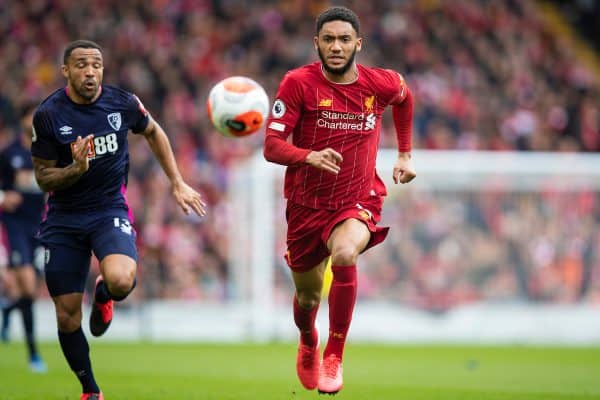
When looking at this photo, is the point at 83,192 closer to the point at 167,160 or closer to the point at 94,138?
the point at 94,138

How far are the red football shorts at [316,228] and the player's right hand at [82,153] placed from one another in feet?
5.48

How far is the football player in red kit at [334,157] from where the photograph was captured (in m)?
7.78

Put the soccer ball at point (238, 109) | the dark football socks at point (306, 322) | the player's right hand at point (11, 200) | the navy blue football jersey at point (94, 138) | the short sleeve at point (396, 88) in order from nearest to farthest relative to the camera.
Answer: the navy blue football jersey at point (94, 138) → the short sleeve at point (396, 88) → the dark football socks at point (306, 322) → the soccer ball at point (238, 109) → the player's right hand at point (11, 200)

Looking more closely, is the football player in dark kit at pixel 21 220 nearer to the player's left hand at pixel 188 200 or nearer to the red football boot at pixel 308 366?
the red football boot at pixel 308 366

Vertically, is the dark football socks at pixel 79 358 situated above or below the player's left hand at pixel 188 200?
below

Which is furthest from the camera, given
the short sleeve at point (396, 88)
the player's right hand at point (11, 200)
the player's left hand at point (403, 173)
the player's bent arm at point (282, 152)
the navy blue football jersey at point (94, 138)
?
the player's right hand at point (11, 200)

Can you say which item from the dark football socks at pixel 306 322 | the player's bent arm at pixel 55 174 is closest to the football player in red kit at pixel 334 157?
the dark football socks at pixel 306 322

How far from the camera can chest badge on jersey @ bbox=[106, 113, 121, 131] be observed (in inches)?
311

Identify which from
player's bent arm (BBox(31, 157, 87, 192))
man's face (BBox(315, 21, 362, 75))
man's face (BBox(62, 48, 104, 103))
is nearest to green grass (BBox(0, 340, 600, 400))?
player's bent arm (BBox(31, 157, 87, 192))

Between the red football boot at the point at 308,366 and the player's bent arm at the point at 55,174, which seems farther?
the red football boot at the point at 308,366

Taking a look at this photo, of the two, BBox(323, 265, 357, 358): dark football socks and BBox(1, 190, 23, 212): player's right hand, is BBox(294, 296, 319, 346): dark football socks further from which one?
BBox(1, 190, 23, 212): player's right hand

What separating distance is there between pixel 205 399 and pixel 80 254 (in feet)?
5.38

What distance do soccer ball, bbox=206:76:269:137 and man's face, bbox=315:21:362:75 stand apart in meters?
1.59

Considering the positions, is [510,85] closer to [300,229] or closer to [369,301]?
[369,301]
